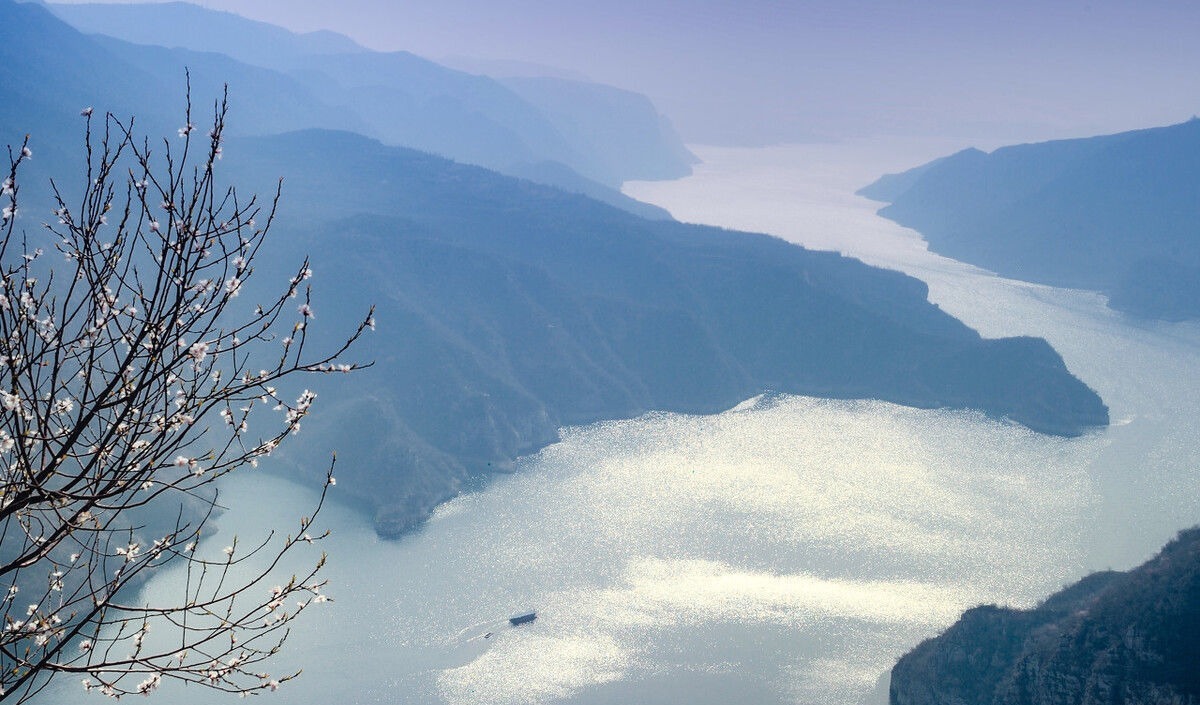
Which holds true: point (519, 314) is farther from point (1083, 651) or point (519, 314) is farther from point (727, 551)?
point (1083, 651)

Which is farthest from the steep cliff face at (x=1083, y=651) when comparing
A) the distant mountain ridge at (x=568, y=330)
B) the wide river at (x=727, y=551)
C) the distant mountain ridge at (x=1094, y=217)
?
the distant mountain ridge at (x=1094, y=217)

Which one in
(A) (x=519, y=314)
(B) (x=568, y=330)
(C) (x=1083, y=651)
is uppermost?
(A) (x=519, y=314)

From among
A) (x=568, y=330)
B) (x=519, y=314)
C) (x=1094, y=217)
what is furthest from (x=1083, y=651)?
(x=1094, y=217)

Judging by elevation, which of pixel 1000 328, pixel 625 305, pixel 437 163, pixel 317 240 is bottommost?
pixel 1000 328

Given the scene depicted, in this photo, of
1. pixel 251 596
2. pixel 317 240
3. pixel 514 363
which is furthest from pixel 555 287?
pixel 251 596

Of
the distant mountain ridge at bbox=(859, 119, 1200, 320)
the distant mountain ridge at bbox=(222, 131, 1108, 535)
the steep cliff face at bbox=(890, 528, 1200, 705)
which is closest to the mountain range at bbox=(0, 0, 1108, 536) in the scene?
the distant mountain ridge at bbox=(222, 131, 1108, 535)

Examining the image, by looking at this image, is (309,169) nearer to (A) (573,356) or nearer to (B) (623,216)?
(B) (623,216)

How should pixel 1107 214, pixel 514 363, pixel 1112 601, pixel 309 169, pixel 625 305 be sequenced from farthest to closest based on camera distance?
pixel 1107 214
pixel 309 169
pixel 625 305
pixel 514 363
pixel 1112 601
